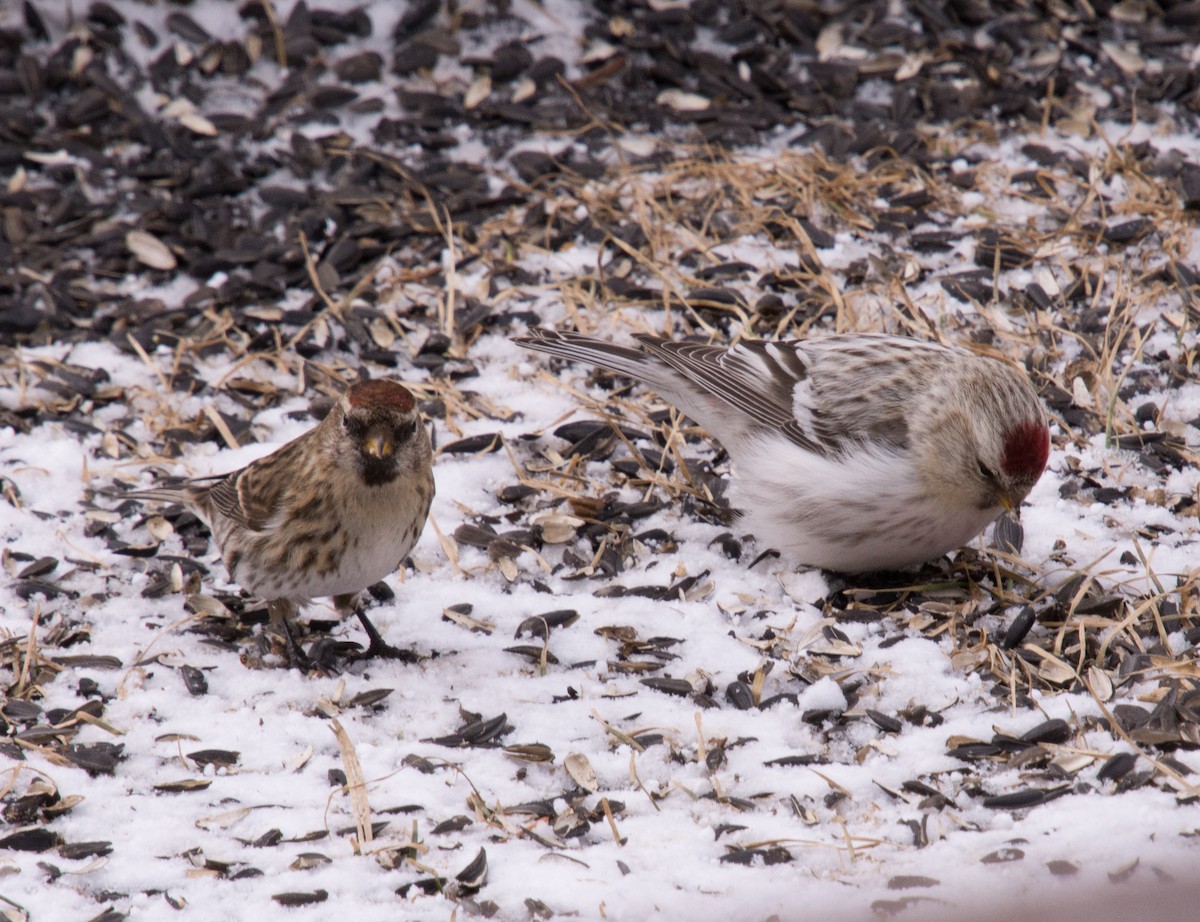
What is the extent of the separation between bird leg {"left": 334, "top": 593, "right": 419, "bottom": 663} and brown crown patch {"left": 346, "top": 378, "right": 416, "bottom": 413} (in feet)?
2.18

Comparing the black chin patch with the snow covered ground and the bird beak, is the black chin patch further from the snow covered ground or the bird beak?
the snow covered ground

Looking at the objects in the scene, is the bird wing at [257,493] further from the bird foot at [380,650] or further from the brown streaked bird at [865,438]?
the brown streaked bird at [865,438]

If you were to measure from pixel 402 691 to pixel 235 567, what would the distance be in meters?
0.59

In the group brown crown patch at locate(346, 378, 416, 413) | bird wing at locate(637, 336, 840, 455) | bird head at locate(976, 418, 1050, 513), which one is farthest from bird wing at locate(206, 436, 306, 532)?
bird head at locate(976, 418, 1050, 513)

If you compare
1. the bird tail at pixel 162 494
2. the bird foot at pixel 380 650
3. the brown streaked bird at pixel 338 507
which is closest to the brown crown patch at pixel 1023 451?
the brown streaked bird at pixel 338 507

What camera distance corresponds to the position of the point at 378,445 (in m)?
3.40

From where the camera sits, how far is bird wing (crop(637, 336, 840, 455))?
390cm

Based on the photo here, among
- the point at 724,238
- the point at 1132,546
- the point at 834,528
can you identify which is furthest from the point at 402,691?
the point at 724,238

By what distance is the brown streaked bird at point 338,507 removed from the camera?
3.46 meters

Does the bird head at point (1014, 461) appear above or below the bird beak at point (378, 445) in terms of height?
above

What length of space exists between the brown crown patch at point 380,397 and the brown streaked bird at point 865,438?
3.48ft

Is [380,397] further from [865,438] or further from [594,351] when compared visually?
[865,438]

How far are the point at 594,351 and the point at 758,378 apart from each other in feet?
1.97

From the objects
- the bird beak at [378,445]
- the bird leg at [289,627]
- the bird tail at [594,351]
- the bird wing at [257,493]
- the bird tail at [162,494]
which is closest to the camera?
the bird beak at [378,445]
